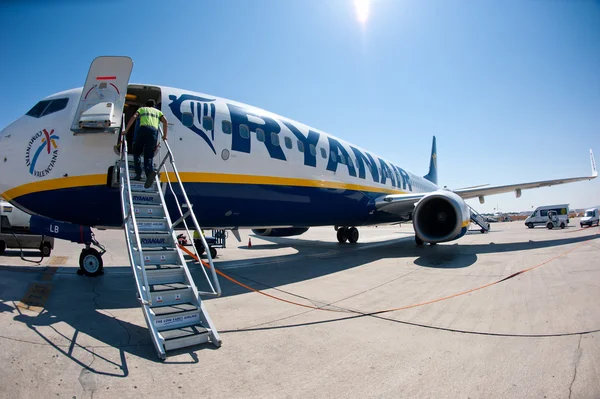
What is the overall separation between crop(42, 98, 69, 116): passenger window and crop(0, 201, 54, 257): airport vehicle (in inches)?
206

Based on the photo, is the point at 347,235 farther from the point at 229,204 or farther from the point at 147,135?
the point at 147,135

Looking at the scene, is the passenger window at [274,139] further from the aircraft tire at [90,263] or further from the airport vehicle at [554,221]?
the airport vehicle at [554,221]

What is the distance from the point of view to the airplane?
5.62 meters

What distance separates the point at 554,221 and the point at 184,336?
35.8 metres

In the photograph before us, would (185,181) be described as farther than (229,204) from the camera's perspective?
No

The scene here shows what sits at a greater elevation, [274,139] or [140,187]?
[274,139]

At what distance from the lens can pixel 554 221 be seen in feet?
96.5

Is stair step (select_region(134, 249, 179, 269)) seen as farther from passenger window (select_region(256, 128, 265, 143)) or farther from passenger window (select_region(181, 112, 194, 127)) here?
passenger window (select_region(256, 128, 265, 143))

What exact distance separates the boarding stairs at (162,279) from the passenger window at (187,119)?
1.46 m

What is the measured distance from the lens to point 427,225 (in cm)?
1055

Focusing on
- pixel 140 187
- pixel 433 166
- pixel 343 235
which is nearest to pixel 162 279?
pixel 140 187

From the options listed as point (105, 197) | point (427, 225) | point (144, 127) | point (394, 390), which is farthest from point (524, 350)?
point (427, 225)

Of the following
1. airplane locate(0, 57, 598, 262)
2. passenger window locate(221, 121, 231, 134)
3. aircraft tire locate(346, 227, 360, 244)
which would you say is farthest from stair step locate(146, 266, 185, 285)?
aircraft tire locate(346, 227, 360, 244)

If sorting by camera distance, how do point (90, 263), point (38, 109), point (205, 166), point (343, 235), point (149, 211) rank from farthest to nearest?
point (343, 235) → point (90, 263) → point (205, 166) → point (38, 109) → point (149, 211)
